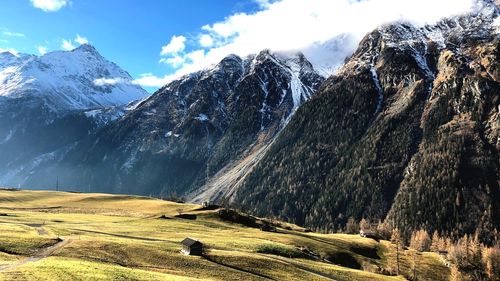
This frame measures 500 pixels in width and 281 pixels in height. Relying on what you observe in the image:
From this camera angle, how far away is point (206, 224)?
558 feet

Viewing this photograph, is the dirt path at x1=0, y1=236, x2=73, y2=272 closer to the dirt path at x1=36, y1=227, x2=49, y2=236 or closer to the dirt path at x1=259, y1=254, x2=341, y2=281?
the dirt path at x1=36, y1=227, x2=49, y2=236

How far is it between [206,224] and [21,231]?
74.5 metres

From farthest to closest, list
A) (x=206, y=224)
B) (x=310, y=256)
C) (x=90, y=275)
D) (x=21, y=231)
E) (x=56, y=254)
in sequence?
1. (x=206, y=224)
2. (x=310, y=256)
3. (x=21, y=231)
4. (x=56, y=254)
5. (x=90, y=275)

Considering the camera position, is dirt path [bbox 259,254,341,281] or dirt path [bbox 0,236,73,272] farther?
dirt path [bbox 259,254,341,281]

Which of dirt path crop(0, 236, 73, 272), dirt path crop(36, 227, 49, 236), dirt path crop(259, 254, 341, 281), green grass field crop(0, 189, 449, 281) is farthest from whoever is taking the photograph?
dirt path crop(36, 227, 49, 236)

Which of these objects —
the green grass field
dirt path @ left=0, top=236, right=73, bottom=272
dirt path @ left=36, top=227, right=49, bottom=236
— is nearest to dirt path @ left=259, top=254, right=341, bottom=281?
the green grass field

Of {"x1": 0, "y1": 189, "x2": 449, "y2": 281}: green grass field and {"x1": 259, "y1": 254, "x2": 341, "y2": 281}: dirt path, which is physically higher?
{"x1": 0, "y1": 189, "x2": 449, "y2": 281}: green grass field

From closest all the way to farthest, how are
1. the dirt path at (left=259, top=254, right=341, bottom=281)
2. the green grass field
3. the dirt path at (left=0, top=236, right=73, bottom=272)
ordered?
the dirt path at (left=0, top=236, right=73, bottom=272) < the green grass field < the dirt path at (left=259, top=254, right=341, bottom=281)

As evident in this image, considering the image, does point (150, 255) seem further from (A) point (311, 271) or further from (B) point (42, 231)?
(A) point (311, 271)

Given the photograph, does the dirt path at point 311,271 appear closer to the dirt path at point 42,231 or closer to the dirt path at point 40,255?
the dirt path at point 40,255

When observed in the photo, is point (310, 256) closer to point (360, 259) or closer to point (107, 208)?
point (360, 259)

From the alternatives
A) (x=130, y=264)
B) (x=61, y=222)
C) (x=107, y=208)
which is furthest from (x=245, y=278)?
(x=107, y=208)

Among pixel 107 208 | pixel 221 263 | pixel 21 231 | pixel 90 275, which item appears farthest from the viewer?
pixel 107 208

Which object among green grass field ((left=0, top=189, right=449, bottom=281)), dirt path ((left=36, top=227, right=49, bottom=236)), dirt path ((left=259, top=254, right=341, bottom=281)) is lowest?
dirt path ((left=259, top=254, right=341, bottom=281))
